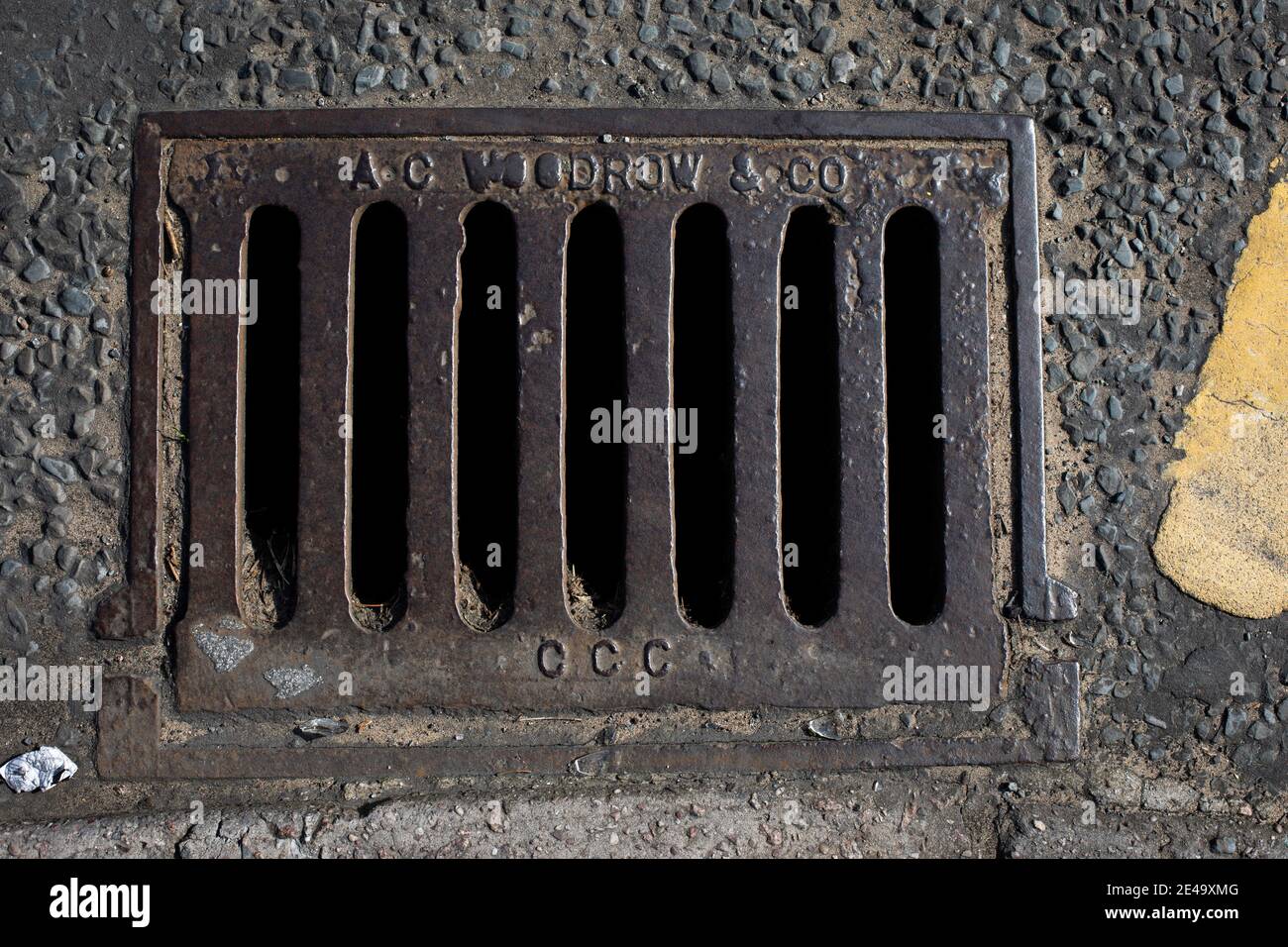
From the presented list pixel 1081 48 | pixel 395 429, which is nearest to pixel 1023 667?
pixel 1081 48

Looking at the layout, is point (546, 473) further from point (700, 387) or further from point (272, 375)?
point (272, 375)

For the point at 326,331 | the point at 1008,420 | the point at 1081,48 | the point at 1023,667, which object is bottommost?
the point at 1023,667

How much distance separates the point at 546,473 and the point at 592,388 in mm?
313

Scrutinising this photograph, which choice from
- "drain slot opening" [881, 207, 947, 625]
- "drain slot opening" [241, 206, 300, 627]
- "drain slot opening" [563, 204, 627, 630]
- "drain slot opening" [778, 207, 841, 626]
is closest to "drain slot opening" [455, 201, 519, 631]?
"drain slot opening" [563, 204, 627, 630]

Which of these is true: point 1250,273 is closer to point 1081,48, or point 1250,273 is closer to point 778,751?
point 1081,48

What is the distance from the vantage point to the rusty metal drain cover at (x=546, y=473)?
179 centimetres

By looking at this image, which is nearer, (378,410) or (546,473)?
(546,473)

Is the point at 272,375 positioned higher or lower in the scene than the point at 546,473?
higher

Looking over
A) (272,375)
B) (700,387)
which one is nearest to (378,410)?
(272,375)

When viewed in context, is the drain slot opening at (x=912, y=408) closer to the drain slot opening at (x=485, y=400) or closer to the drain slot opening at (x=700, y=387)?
the drain slot opening at (x=700, y=387)

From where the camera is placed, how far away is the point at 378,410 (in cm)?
203

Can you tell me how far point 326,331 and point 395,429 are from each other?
29 cm

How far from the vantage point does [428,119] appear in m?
1.84

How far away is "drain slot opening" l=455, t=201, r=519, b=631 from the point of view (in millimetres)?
1979
